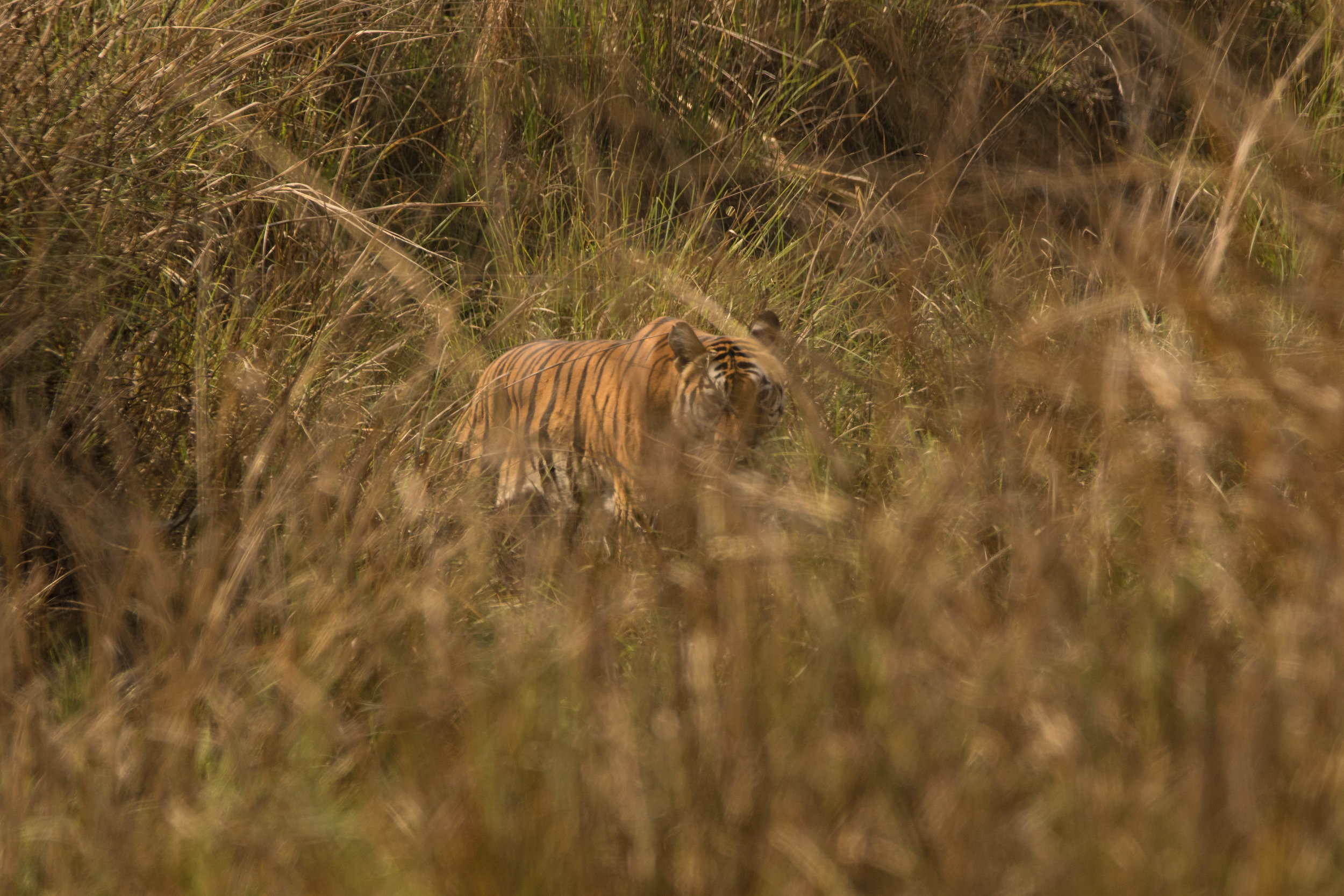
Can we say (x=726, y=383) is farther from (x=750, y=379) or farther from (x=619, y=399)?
(x=619, y=399)

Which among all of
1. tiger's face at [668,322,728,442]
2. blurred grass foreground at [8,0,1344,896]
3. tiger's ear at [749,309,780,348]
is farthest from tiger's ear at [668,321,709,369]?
blurred grass foreground at [8,0,1344,896]

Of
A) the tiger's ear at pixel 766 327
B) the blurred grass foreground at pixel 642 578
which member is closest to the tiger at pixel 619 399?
the tiger's ear at pixel 766 327

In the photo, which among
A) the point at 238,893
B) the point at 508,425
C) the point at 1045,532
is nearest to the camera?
the point at 238,893

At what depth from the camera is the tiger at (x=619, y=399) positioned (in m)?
3.77

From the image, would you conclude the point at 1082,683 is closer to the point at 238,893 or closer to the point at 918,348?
the point at 918,348

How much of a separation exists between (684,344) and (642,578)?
1931 mm

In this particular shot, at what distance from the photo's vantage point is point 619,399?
412 cm

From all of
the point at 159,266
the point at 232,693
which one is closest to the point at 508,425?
the point at 159,266

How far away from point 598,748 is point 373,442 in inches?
44.6

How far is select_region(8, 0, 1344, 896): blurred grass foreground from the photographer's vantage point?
1.42 meters

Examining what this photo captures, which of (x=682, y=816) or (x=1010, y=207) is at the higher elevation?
(x=682, y=816)

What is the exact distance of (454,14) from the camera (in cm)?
598

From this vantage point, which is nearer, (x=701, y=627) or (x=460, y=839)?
(x=460, y=839)

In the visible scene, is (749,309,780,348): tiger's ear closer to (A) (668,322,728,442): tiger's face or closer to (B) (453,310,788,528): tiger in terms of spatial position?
(B) (453,310,788,528): tiger
